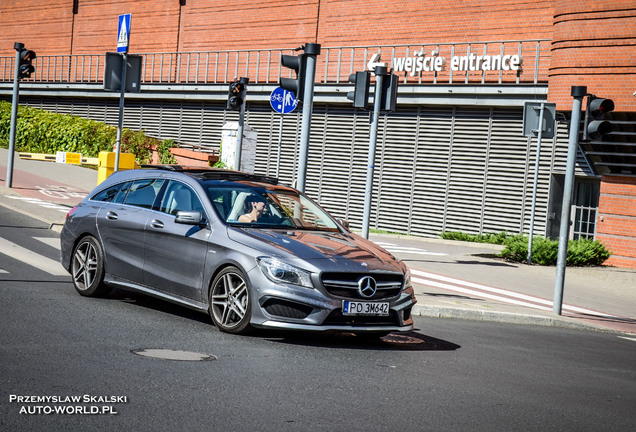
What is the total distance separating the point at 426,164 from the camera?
2623 centimetres

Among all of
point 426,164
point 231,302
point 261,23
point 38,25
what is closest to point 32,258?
point 231,302

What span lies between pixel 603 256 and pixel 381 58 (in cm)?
1143

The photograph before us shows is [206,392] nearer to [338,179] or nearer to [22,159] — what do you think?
[338,179]

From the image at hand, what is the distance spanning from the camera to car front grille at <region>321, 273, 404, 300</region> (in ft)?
27.0

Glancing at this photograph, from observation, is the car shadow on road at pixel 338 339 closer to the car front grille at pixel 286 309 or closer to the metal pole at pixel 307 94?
the car front grille at pixel 286 309

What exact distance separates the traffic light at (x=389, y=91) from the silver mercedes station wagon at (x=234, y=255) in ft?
11.4

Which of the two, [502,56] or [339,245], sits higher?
[502,56]

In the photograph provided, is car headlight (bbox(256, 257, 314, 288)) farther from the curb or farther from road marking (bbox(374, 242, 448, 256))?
road marking (bbox(374, 242, 448, 256))

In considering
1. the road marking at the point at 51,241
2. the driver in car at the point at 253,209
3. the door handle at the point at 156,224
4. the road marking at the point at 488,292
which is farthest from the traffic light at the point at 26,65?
the driver in car at the point at 253,209

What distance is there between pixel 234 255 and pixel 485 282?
8.14m

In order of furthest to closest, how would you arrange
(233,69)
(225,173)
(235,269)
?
(233,69) → (225,173) → (235,269)

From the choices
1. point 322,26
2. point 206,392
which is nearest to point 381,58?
point 322,26

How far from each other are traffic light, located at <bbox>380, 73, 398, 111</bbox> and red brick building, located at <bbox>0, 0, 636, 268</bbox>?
29.2 ft

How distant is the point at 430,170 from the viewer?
1029 inches
